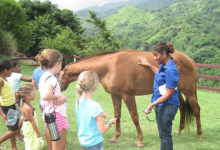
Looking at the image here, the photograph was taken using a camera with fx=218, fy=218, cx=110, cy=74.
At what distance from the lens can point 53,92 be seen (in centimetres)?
A: 245

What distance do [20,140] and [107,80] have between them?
1939mm

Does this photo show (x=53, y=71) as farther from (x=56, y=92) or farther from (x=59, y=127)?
(x=59, y=127)

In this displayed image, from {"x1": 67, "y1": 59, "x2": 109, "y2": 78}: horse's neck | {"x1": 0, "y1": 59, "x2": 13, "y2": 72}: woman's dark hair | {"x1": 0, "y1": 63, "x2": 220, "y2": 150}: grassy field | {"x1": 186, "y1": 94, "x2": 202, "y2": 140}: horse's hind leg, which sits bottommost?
{"x1": 0, "y1": 63, "x2": 220, "y2": 150}: grassy field

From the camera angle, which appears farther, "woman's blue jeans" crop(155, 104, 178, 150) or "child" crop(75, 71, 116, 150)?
"woman's blue jeans" crop(155, 104, 178, 150)

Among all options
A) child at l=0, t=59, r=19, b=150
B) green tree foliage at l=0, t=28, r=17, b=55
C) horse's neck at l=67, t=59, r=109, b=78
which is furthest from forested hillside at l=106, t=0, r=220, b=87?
child at l=0, t=59, r=19, b=150

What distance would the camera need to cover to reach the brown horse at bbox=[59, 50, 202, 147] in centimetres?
387

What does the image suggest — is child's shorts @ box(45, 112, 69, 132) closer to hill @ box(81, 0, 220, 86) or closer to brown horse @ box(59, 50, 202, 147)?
brown horse @ box(59, 50, 202, 147)

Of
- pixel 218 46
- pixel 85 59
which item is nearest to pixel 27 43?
pixel 85 59

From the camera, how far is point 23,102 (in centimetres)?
311

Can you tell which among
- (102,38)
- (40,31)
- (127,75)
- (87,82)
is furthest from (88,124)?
(40,31)

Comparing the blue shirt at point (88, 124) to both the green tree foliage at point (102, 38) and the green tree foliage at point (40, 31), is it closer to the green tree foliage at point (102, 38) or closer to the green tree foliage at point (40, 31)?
the green tree foliage at point (102, 38)

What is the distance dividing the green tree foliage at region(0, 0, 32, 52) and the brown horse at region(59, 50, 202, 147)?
631 inches

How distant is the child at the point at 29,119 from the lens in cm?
304

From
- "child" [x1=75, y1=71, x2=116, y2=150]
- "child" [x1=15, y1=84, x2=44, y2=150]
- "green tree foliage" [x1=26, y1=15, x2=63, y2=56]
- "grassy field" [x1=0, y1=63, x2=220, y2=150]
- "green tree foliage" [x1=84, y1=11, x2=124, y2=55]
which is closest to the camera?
"child" [x1=75, y1=71, x2=116, y2=150]
